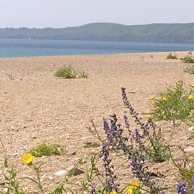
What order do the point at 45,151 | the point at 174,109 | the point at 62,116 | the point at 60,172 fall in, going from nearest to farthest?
the point at 60,172 → the point at 45,151 → the point at 174,109 → the point at 62,116

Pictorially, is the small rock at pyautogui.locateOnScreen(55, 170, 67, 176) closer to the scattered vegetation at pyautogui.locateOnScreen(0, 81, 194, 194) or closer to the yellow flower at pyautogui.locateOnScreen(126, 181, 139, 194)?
the scattered vegetation at pyautogui.locateOnScreen(0, 81, 194, 194)

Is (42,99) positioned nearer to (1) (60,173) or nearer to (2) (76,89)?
(2) (76,89)

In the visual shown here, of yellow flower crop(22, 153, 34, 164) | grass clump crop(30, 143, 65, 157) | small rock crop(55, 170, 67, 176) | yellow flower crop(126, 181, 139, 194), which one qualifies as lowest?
grass clump crop(30, 143, 65, 157)

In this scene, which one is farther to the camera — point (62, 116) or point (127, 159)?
point (62, 116)

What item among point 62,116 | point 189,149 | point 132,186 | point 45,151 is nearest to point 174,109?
point 62,116

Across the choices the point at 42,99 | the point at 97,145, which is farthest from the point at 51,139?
the point at 42,99

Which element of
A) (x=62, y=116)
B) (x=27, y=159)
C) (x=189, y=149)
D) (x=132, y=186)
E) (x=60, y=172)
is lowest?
(x=62, y=116)

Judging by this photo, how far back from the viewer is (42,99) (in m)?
9.98

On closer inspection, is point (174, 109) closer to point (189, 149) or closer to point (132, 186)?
point (189, 149)

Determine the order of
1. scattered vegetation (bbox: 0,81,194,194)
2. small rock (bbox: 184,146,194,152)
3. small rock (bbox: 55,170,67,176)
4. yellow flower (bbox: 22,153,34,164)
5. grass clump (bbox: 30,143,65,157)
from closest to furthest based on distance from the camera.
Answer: yellow flower (bbox: 22,153,34,164) → scattered vegetation (bbox: 0,81,194,194) → small rock (bbox: 55,170,67,176) → small rock (bbox: 184,146,194,152) → grass clump (bbox: 30,143,65,157)

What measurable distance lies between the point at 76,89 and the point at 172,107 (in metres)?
4.97

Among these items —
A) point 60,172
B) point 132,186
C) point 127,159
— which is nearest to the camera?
point 132,186

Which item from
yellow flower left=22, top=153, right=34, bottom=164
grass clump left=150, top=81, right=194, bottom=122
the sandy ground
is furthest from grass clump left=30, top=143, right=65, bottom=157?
yellow flower left=22, top=153, right=34, bottom=164

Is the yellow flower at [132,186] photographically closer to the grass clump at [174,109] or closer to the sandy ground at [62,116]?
the sandy ground at [62,116]
